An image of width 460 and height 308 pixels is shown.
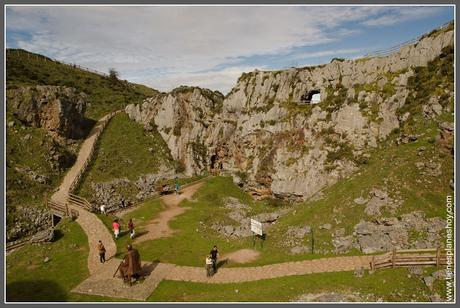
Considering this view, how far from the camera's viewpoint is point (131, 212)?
44188mm

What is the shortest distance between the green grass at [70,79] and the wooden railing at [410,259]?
63766mm

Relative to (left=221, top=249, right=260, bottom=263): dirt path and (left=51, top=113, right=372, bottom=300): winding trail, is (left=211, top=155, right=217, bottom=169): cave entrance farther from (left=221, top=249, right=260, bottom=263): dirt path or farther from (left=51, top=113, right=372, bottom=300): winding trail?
(left=221, top=249, right=260, bottom=263): dirt path

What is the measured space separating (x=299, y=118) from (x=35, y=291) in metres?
41.4

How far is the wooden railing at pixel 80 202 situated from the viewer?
42.0 m

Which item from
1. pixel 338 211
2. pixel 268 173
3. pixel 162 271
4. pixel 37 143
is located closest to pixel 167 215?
pixel 162 271

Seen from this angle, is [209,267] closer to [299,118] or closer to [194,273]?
[194,273]

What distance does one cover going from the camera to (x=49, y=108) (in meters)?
55.4

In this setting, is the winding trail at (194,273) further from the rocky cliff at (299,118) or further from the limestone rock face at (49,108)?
the limestone rock face at (49,108)

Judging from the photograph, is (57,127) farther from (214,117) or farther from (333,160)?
(333,160)

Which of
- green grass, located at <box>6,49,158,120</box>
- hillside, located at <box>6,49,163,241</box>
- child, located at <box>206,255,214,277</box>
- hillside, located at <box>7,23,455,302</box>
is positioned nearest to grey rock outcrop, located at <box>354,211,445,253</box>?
hillside, located at <box>7,23,455,302</box>

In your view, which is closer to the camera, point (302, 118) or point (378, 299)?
point (378, 299)

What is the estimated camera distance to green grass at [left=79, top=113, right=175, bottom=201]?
53688mm

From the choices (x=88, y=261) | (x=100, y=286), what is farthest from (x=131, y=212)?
(x=100, y=286)

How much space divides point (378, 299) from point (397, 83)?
33968mm
